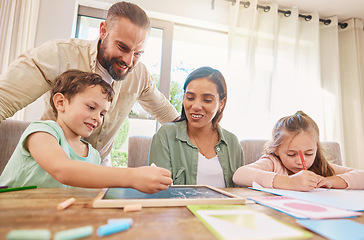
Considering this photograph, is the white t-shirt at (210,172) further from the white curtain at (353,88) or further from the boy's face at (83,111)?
the white curtain at (353,88)

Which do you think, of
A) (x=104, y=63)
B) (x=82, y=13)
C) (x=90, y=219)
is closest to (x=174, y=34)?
(x=82, y=13)

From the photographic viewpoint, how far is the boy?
0.53 meters

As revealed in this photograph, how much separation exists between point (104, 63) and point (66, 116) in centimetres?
58

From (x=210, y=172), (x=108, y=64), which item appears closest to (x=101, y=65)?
(x=108, y=64)

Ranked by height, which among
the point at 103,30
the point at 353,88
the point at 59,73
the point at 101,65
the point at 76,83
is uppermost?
the point at 353,88

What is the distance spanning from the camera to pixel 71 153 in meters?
0.89

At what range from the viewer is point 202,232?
1.15ft

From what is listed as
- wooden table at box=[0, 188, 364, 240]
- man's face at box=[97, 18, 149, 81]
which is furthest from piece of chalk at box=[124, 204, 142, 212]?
man's face at box=[97, 18, 149, 81]

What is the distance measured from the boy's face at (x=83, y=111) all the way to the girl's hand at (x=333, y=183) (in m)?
0.96

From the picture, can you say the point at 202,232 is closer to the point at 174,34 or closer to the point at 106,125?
the point at 106,125

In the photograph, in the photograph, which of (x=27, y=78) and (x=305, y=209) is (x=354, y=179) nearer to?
(x=305, y=209)

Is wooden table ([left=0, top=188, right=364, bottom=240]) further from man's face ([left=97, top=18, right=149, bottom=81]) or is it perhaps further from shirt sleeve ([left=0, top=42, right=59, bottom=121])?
man's face ([left=97, top=18, right=149, bottom=81])

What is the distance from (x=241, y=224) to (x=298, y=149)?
2.91 ft

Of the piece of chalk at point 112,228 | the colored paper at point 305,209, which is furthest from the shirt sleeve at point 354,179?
the piece of chalk at point 112,228
